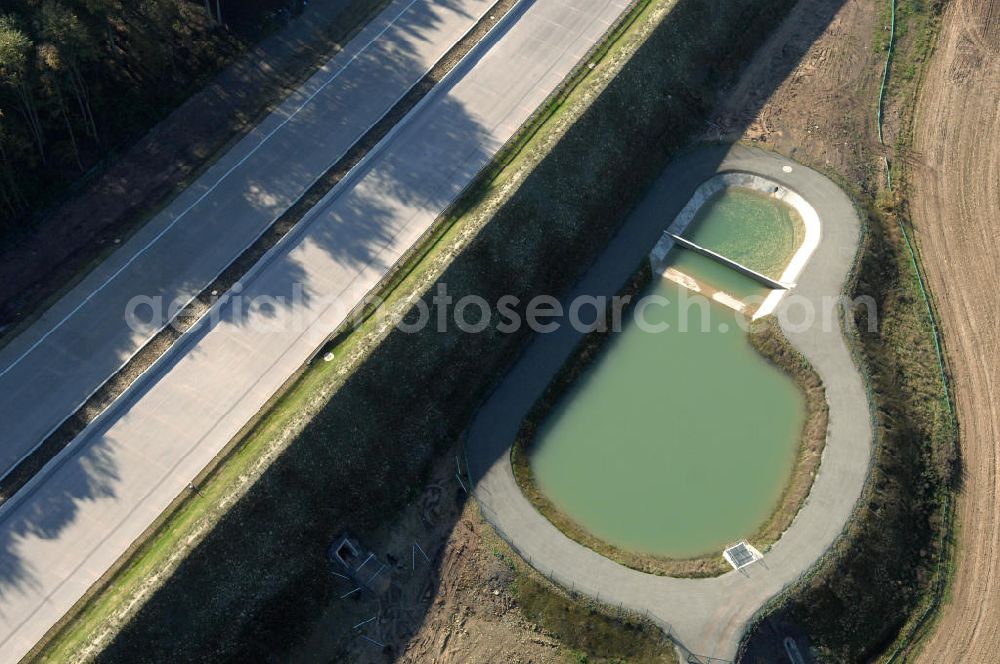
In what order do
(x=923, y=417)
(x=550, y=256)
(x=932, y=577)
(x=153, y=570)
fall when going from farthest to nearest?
(x=550, y=256) < (x=923, y=417) < (x=932, y=577) < (x=153, y=570)

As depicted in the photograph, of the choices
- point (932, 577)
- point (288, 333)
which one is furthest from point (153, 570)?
point (932, 577)

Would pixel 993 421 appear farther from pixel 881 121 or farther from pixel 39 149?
pixel 39 149

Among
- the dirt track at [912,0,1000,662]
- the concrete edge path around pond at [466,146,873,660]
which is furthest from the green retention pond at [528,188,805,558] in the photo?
the dirt track at [912,0,1000,662]

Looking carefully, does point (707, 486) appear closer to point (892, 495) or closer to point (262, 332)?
point (892, 495)

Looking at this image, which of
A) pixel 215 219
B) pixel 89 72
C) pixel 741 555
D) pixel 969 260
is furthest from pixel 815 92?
pixel 89 72

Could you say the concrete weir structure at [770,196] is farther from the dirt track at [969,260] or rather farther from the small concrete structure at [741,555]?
the small concrete structure at [741,555]

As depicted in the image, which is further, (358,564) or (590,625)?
(358,564)
